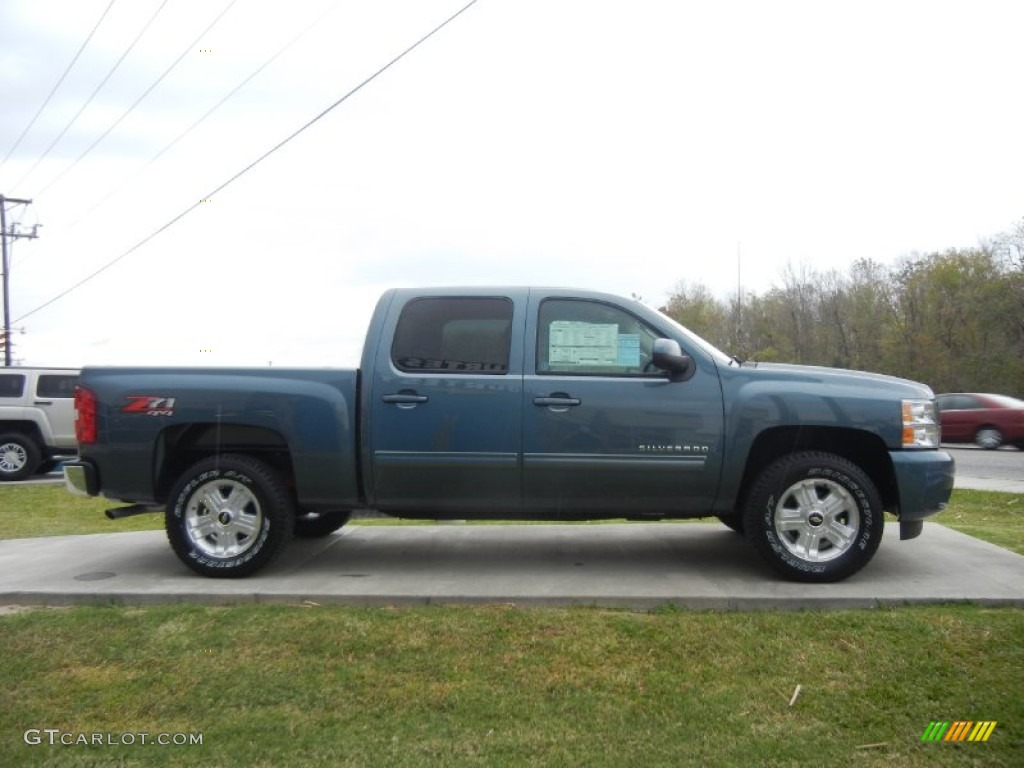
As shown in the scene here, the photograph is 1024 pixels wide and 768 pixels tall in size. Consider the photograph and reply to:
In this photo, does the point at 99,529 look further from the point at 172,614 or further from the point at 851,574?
the point at 851,574

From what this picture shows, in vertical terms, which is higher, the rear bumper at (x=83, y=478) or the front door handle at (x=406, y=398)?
the front door handle at (x=406, y=398)

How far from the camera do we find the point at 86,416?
545 cm

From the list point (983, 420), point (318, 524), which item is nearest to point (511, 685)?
point (318, 524)

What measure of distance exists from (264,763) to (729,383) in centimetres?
334

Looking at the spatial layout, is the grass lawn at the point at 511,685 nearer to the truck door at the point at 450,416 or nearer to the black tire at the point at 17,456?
the truck door at the point at 450,416

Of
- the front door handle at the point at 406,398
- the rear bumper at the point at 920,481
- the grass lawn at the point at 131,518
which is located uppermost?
the front door handle at the point at 406,398

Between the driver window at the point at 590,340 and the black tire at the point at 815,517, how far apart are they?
102 centimetres

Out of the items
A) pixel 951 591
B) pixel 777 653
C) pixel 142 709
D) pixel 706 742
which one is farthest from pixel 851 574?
pixel 142 709

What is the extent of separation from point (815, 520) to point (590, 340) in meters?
1.74

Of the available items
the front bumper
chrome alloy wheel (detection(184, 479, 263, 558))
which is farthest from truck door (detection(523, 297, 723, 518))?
chrome alloy wheel (detection(184, 479, 263, 558))

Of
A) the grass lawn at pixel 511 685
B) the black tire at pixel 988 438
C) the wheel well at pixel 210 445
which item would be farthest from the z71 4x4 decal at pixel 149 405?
the black tire at pixel 988 438

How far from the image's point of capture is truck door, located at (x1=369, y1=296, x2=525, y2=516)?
204 inches

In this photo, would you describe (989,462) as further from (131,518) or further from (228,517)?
(228,517)

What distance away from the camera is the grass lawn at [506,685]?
321 cm
